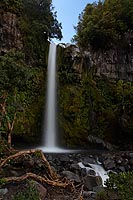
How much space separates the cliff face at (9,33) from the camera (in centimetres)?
1717

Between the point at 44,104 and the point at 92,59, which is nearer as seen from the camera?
the point at 44,104

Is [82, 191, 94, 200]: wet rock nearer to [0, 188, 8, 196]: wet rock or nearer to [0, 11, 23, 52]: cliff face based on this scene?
[0, 188, 8, 196]: wet rock

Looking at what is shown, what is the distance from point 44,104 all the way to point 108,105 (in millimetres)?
4483

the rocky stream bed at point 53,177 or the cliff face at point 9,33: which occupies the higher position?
the cliff face at point 9,33

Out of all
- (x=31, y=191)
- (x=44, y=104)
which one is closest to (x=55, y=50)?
(x=44, y=104)

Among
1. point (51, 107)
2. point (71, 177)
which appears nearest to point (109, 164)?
point (71, 177)

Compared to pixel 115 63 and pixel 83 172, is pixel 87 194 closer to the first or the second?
pixel 83 172

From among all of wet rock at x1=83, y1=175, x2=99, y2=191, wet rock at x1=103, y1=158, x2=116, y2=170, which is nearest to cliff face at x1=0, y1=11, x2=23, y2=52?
wet rock at x1=103, y1=158, x2=116, y2=170

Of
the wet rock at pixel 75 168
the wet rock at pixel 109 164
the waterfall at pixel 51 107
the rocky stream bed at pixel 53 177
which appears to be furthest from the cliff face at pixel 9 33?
the wet rock at pixel 109 164

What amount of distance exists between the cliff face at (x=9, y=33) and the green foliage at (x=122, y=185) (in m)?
13.0

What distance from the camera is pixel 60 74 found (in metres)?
18.5

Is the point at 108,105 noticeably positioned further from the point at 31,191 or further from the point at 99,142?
the point at 31,191

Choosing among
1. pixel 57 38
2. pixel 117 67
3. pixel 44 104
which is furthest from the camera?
pixel 57 38

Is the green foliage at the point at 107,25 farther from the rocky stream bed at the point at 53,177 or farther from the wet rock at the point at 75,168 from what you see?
the wet rock at the point at 75,168
